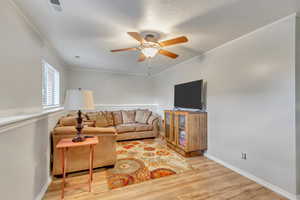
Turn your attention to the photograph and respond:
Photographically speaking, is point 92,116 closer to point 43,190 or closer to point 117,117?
point 117,117

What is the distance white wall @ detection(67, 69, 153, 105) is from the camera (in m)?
4.86

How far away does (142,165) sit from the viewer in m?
2.68

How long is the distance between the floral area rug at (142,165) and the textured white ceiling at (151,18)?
95.0 inches

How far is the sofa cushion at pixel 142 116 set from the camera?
16.0 ft

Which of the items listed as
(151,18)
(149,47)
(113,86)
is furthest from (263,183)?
(113,86)

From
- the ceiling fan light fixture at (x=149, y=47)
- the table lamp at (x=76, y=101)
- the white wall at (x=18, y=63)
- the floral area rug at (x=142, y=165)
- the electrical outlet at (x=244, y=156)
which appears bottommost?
the floral area rug at (x=142, y=165)

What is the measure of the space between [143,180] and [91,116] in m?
2.95

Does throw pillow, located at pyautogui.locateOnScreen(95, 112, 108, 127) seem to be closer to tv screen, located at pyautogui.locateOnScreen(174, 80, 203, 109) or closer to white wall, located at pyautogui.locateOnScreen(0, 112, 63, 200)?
white wall, located at pyautogui.locateOnScreen(0, 112, 63, 200)

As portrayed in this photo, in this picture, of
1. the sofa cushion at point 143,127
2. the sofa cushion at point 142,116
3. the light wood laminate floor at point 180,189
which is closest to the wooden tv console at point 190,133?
the light wood laminate floor at point 180,189

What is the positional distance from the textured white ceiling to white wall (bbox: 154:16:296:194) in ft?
1.02

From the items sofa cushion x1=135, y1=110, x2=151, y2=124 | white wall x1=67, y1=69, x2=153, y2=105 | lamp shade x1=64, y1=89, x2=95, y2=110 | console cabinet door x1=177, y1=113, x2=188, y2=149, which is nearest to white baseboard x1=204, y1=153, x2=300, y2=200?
console cabinet door x1=177, y1=113, x2=188, y2=149

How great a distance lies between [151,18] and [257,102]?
210 centimetres

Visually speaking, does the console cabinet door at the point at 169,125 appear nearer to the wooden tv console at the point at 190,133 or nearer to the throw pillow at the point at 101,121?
the wooden tv console at the point at 190,133

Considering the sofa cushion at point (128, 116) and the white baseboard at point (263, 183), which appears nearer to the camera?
the white baseboard at point (263, 183)
